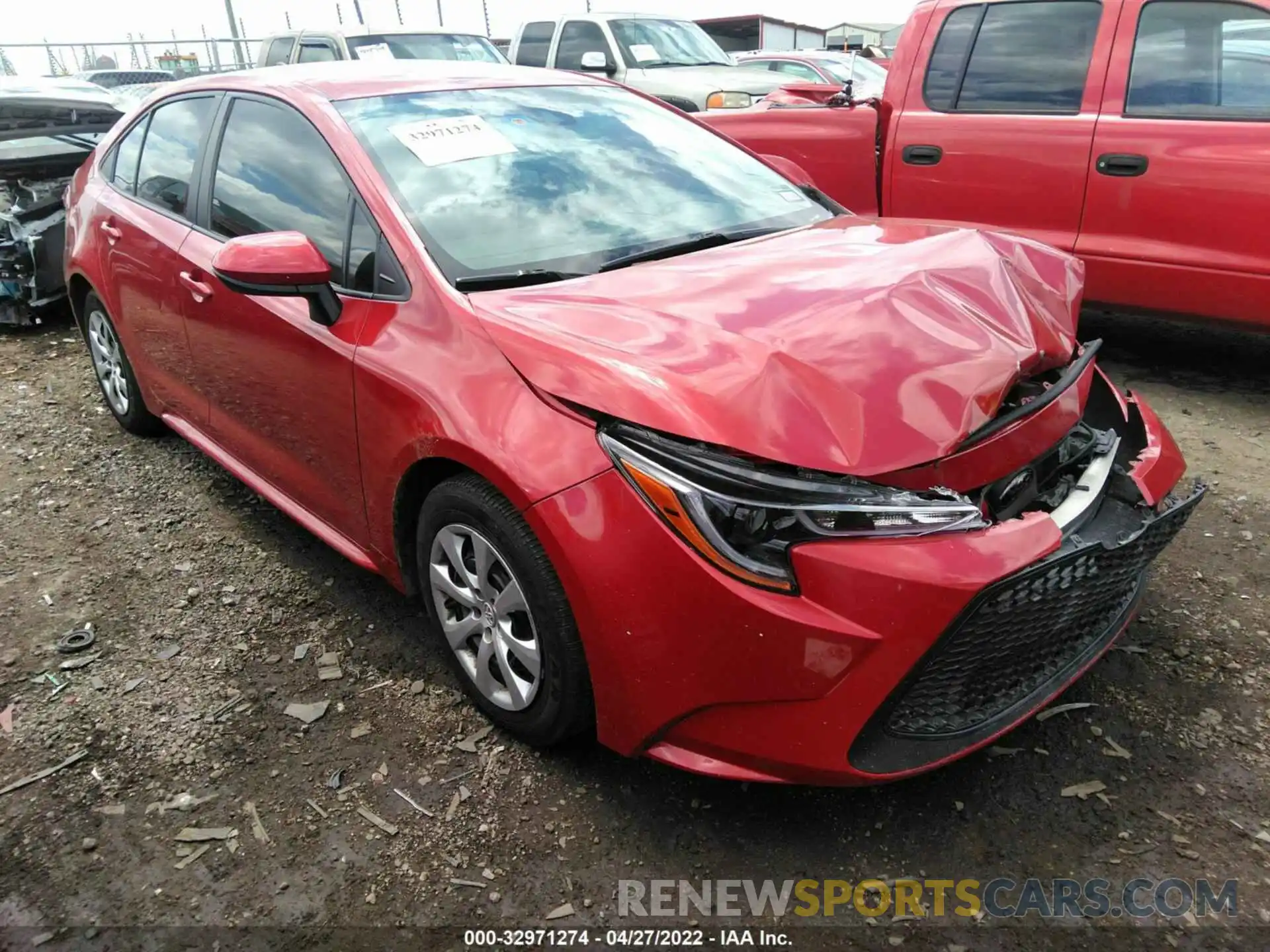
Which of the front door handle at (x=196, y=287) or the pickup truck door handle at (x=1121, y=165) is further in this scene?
the pickup truck door handle at (x=1121, y=165)

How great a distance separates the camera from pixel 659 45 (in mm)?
9680

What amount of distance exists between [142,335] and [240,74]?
44.2 inches

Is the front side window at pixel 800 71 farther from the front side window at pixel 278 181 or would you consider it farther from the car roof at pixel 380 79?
the front side window at pixel 278 181

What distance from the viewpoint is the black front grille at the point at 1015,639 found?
6.07ft

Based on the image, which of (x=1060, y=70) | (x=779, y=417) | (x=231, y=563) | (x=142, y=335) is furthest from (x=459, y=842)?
(x=1060, y=70)

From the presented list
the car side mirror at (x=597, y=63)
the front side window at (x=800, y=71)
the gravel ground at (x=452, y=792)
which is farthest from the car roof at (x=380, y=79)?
the front side window at (x=800, y=71)

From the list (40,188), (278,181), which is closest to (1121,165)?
(278,181)

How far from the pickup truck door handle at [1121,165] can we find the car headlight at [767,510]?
314 cm

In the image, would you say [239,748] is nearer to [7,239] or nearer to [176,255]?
[176,255]

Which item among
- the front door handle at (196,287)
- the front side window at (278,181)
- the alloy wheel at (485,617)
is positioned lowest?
the alloy wheel at (485,617)

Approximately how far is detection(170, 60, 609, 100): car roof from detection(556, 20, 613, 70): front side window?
6.52 m

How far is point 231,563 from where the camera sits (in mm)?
3447

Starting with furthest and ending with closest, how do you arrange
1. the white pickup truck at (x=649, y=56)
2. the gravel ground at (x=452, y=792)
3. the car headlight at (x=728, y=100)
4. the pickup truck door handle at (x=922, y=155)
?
1. the white pickup truck at (x=649, y=56)
2. the car headlight at (x=728, y=100)
3. the pickup truck door handle at (x=922, y=155)
4. the gravel ground at (x=452, y=792)

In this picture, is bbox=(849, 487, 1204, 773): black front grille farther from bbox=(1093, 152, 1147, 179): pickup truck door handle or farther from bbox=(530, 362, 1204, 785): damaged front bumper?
bbox=(1093, 152, 1147, 179): pickup truck door handle
